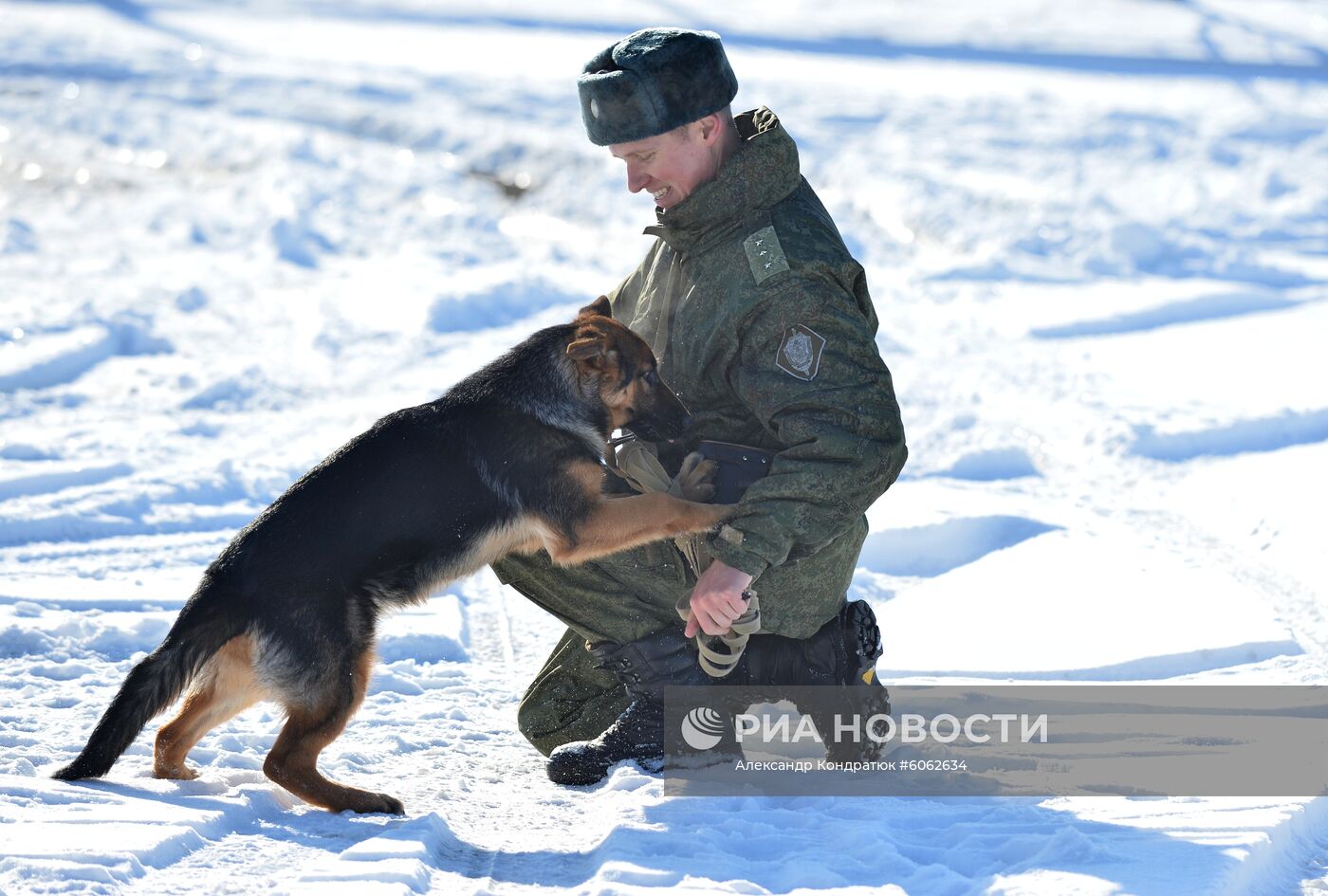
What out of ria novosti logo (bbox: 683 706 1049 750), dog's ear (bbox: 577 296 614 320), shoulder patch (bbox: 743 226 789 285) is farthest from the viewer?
dog's ear (bbox: 577 296 614 320)

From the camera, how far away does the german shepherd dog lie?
11.1 ft

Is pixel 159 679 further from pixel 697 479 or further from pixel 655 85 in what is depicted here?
pixel 655 85

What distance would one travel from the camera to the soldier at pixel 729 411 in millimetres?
3406

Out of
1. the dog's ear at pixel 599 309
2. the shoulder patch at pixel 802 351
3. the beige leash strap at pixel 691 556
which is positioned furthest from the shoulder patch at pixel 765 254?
the dog's ear at pixel 599 309

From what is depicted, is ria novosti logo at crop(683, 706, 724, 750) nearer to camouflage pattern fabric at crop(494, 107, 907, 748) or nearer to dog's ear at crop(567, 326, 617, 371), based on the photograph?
camouflage pattern fabric at crop(494, 107, 907, 748)

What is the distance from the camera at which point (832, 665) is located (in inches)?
149

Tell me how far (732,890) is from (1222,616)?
2.54 metres

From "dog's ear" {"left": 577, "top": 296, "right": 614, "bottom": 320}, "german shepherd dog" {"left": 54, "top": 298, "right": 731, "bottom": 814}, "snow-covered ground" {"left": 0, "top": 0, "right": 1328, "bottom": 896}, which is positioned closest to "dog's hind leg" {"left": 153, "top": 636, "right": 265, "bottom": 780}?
"german shepherd dog" {"left": 54, "top": 298, "right": 731, "bottom": 814}

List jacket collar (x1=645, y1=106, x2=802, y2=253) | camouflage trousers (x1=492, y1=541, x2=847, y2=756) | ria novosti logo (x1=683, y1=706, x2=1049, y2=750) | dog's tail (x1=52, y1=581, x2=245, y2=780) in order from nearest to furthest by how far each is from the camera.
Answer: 1. dog's tail (x1=52, y1=581, x2=245, y2=780)
2. jacket collar (x1=645, y1=106, x2=802, y2=253)
3. ria novosti logo (x1=683, y1=706, x2=1049, y2=750)
4. camouflage trousers (x1=492, y1=541, x2=847, y2=756)

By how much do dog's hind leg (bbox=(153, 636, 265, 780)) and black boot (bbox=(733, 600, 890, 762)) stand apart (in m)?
1.37

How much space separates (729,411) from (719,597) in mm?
689

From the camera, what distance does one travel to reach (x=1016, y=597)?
16.1ft

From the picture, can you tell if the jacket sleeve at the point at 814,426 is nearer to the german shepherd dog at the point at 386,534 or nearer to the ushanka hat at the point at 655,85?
the german shepherd dog at the point at 386,534

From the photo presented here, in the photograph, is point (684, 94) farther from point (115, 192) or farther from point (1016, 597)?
point (115, 192)
